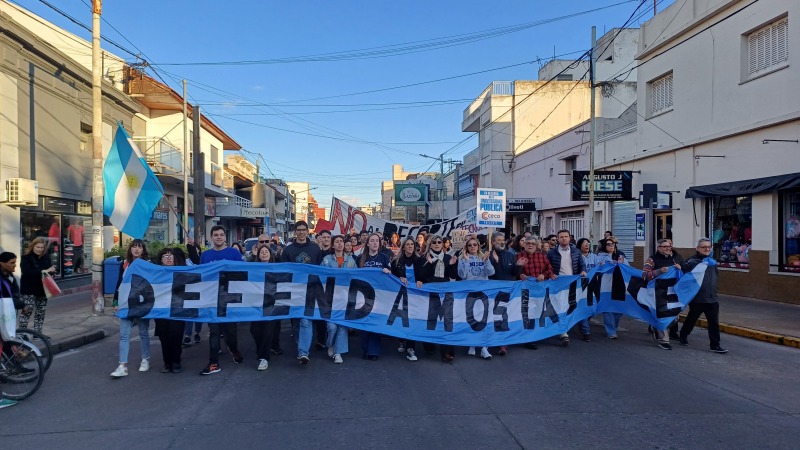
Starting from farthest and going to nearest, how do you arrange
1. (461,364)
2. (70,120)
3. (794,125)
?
(70,120)
(794,125)
(461,364)

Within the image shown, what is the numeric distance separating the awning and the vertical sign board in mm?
5519

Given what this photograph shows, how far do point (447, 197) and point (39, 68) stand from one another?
43751 millimetres

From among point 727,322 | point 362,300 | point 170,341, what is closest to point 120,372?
point 170,341

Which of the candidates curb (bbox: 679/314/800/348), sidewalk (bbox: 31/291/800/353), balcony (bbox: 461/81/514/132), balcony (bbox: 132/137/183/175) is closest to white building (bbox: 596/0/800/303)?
sidewalk (bbox: 31/291/800/353)

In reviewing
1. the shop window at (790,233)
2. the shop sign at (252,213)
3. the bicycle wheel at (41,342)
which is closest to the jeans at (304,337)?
the bicycle wheel at (41,342)

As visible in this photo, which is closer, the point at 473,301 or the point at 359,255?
the point at 473,301

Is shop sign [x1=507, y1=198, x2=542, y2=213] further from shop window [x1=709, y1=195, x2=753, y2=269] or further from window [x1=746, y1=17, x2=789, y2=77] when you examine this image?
window [x1=746, y1=17, x2=789, y2=77]

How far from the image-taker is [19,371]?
5.82 meters

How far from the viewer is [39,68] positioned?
15.0 m

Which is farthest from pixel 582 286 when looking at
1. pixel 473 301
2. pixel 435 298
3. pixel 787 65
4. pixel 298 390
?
pixel 787 65

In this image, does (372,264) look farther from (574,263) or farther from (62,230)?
(62,230)

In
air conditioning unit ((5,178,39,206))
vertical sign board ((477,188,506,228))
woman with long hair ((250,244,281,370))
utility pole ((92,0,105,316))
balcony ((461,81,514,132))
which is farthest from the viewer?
balcony ((461,81,514,132))

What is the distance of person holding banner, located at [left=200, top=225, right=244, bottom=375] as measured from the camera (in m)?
6.79

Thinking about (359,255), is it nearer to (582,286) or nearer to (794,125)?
(582,286)
